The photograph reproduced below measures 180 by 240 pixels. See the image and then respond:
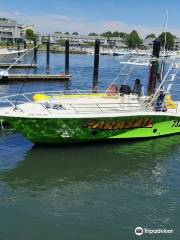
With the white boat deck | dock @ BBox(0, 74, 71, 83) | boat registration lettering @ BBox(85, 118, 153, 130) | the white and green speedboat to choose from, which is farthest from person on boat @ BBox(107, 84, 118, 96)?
dock @ BBox(0, 74, 71, 83)

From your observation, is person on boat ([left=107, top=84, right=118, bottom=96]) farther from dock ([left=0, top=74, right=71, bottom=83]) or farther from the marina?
dock ([left=0, top=74, right=71, bottom=83])

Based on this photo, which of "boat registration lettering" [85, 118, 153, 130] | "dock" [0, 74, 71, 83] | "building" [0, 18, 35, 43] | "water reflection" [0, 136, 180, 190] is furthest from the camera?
"building" [0, 18, 35, 43]

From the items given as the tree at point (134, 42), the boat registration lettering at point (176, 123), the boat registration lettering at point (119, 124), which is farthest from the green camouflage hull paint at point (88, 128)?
the tree at point (134, 42)

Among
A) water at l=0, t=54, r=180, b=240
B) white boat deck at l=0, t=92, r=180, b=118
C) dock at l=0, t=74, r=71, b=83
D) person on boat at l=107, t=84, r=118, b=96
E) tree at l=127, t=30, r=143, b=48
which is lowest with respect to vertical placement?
water at l=0, t=54, r=180, b=240

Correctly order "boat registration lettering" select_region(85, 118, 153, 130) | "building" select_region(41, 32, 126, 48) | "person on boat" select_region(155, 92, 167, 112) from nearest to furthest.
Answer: "boat registration lettering" select_region(85, 118, 153, 130)
"person on boat" select_region(155, 92, 167, 112)
"building" select_region(41, 32, 126, 48)

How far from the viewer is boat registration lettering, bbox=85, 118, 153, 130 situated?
1508 centimetres

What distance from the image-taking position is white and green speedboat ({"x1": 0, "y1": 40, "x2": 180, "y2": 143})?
14312mm

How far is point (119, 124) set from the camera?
15516mm

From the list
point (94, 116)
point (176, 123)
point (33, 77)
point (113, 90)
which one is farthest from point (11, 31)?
point (94, 116)

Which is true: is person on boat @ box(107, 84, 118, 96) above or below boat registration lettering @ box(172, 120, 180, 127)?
above

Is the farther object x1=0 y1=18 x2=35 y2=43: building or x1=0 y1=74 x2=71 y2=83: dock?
x1=0 y1=18 x2=35 y2=43: building

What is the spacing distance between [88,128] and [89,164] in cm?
181

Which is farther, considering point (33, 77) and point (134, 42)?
point (134, 42)

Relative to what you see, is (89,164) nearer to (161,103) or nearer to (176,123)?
(161,103)
